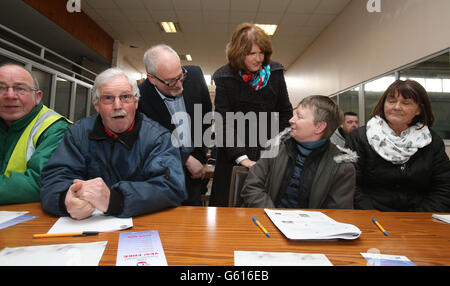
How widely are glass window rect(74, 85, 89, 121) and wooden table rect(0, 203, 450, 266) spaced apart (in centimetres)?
491

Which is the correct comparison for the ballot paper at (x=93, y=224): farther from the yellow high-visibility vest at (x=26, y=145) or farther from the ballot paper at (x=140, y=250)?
the yellow high-visibility vest at (x=26, y=145)

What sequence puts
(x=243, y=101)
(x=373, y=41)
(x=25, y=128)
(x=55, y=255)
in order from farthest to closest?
(x=373, y=41)
(x=243, y=101)
(x=25, y=128)
(x=55, y=255)

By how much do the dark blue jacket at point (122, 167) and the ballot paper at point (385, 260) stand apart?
0.71 metres

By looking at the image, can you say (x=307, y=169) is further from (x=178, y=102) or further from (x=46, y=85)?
(x=46, y=85)

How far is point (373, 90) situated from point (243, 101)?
3302 mm

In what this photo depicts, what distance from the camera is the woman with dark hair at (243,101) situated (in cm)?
163

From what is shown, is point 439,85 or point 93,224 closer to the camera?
point 93,224

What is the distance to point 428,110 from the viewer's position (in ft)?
5.31

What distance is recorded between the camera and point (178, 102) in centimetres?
170

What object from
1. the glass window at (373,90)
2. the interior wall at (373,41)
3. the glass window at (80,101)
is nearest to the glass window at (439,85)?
the interior wall at (373,41)

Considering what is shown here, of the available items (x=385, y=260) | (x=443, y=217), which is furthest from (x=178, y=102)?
(x=443, y=217)

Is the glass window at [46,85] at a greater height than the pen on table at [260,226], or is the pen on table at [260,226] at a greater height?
the glass window at [46,85]
